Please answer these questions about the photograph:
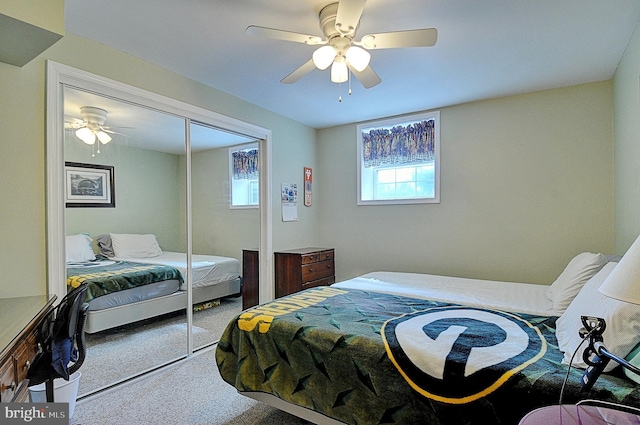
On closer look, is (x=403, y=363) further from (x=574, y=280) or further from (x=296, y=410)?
(x=574, y=280)

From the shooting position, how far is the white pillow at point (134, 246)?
107 inches

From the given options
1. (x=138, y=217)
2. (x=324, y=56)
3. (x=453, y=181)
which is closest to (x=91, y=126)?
(x=138, y=217)

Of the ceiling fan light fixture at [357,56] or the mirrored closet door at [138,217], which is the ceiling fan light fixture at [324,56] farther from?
the mirrored closet door at [138,217]

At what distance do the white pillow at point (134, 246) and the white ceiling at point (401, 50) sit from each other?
1461 mm

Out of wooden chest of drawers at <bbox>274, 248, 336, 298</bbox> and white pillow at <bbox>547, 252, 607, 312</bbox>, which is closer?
white pillow at <bbox>547, 252, 607, 312</bbox>

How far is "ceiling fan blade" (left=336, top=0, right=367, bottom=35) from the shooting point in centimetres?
166

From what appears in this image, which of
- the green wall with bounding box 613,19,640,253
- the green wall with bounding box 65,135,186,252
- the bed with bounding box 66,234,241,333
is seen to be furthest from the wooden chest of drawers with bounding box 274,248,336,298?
the green wall with bounding box 613,19,640,253

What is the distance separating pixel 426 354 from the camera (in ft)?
5.25

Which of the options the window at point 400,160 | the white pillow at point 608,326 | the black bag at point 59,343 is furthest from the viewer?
the window at point 400,160

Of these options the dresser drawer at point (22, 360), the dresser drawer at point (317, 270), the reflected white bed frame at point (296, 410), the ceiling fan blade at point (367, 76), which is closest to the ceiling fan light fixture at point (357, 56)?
the ceiling fan blade at point (367, 76)

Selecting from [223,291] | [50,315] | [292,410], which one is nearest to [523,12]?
[292,410]

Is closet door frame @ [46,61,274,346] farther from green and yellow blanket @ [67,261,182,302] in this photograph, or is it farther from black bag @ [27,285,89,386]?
black bag @ [27,285,89,386]

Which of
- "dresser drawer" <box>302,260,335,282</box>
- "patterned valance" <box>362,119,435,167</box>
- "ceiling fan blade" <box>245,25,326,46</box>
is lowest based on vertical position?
"dresser drawer" <box>302,260,335,282</box>

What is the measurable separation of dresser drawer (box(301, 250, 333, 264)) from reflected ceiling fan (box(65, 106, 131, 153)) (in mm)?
2269
